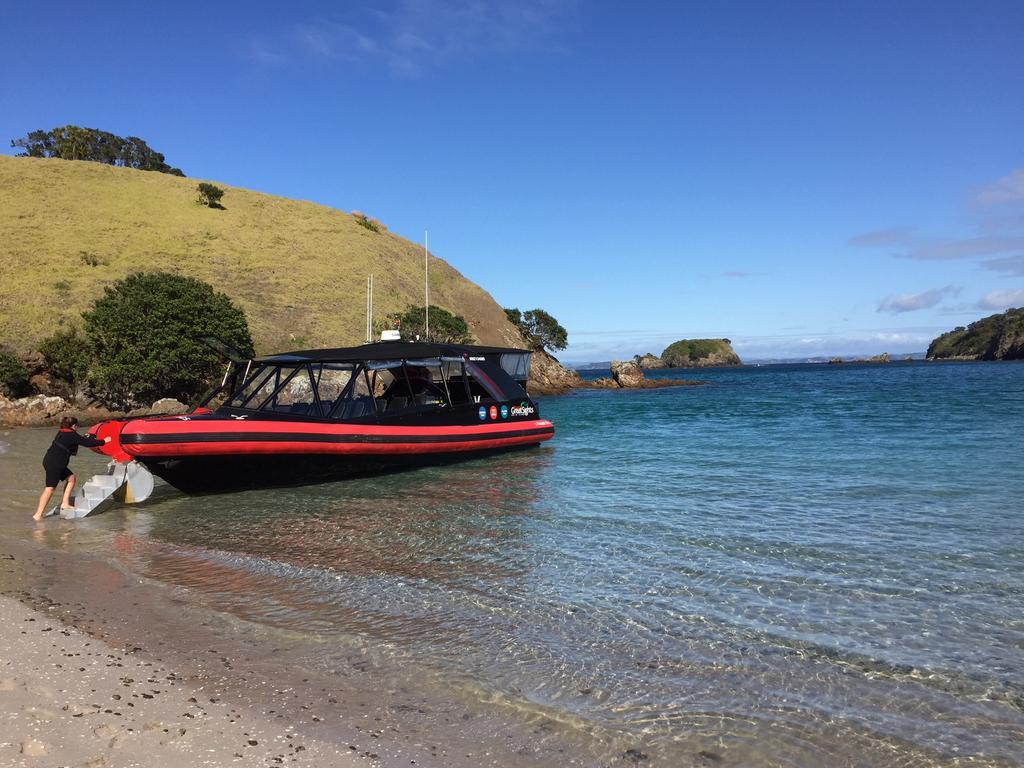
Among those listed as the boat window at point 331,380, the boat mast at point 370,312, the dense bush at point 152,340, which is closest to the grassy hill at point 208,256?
the dense bush at point 152,340

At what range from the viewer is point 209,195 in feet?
225

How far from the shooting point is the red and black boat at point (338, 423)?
451 inches

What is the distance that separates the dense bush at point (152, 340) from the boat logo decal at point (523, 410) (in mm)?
20268

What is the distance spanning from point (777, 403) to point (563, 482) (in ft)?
93.3

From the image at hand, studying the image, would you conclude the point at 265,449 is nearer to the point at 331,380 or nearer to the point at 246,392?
the point at 246,392

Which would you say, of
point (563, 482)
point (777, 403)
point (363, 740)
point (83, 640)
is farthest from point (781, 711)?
point (777, 403)

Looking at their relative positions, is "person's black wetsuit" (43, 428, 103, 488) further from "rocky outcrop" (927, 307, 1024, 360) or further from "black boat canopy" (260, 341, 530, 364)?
"rocky outcrop" (927, 307, 1024, 360)

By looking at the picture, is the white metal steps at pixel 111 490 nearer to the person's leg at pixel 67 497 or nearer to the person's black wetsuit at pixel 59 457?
the person's leg at pixel 67 497

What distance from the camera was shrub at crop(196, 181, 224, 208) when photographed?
222 feet

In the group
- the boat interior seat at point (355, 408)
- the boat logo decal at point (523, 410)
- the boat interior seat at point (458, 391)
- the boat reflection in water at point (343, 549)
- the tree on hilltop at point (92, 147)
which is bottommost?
the boat reflection in water at point (343, 549)

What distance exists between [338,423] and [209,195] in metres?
64.0

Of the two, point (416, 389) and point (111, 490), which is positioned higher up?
point (416, 389)

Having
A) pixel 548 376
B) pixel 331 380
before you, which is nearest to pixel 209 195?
pixel 548 376

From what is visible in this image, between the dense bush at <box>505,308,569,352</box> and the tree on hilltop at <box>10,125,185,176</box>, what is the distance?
162ft
